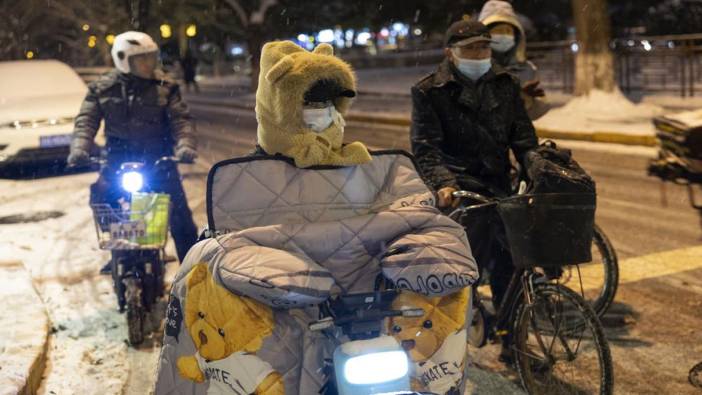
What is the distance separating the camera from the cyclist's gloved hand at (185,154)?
659 centimetres

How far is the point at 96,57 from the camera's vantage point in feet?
223

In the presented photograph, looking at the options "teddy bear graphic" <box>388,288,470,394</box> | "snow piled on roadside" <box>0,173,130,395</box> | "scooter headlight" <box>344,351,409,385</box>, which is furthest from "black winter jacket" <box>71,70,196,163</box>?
"scooter headlight" <box>344,351,409,385</box>

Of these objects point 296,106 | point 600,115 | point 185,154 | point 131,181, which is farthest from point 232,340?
point 600,115

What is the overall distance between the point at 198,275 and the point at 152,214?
119 inches

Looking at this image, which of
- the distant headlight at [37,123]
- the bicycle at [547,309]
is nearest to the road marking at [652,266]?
the bicycle at [547,309]

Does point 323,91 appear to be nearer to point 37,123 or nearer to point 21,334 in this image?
point 21,334

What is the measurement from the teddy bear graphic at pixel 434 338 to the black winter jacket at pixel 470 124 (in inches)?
77.3

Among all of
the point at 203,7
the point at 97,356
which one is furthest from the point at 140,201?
the point at 203,7

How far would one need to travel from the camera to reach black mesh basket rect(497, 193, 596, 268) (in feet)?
13.5

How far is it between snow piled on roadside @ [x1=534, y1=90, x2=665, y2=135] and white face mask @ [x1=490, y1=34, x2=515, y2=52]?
994cm

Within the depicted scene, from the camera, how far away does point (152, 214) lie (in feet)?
20.3

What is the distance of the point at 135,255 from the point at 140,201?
1.44 ft

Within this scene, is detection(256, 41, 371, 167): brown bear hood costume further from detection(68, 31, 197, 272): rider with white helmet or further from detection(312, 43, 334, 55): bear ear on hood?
detection(68, 31, 197, 272): rider with white helmet

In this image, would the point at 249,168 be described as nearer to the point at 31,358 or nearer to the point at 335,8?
the point at 31,358
